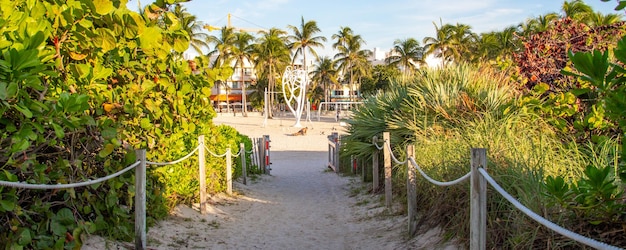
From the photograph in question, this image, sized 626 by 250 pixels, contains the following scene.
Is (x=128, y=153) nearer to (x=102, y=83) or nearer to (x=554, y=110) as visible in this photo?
(x=102, y=83)

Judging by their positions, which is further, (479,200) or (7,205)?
(479,200)

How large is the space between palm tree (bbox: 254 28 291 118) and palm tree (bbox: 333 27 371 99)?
7.31 metres

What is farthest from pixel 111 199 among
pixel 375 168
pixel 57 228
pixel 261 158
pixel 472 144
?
pixel 261 158

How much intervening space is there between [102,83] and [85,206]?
1181mm

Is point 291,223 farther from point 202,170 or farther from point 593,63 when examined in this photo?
point 593,63

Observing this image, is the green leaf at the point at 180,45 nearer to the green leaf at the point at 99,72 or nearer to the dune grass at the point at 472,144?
the green leaf at the point at 99,72

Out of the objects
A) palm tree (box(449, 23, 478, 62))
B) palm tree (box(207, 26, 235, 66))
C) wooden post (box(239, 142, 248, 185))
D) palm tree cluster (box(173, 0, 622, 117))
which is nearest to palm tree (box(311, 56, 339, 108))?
palm tree cluster (box(173, 0, 622, 117))

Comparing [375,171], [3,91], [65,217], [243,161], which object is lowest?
[243,161]

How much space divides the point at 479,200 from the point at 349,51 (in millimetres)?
67510

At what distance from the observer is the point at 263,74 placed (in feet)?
227

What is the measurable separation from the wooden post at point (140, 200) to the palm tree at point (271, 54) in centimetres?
5970

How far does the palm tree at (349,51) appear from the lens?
69.0 m

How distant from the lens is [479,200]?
3768 mm

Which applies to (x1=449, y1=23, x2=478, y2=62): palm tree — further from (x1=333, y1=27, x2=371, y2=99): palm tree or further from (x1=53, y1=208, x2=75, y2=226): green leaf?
(x1=53, y1=208, x2=75, y2=226): green leaf
